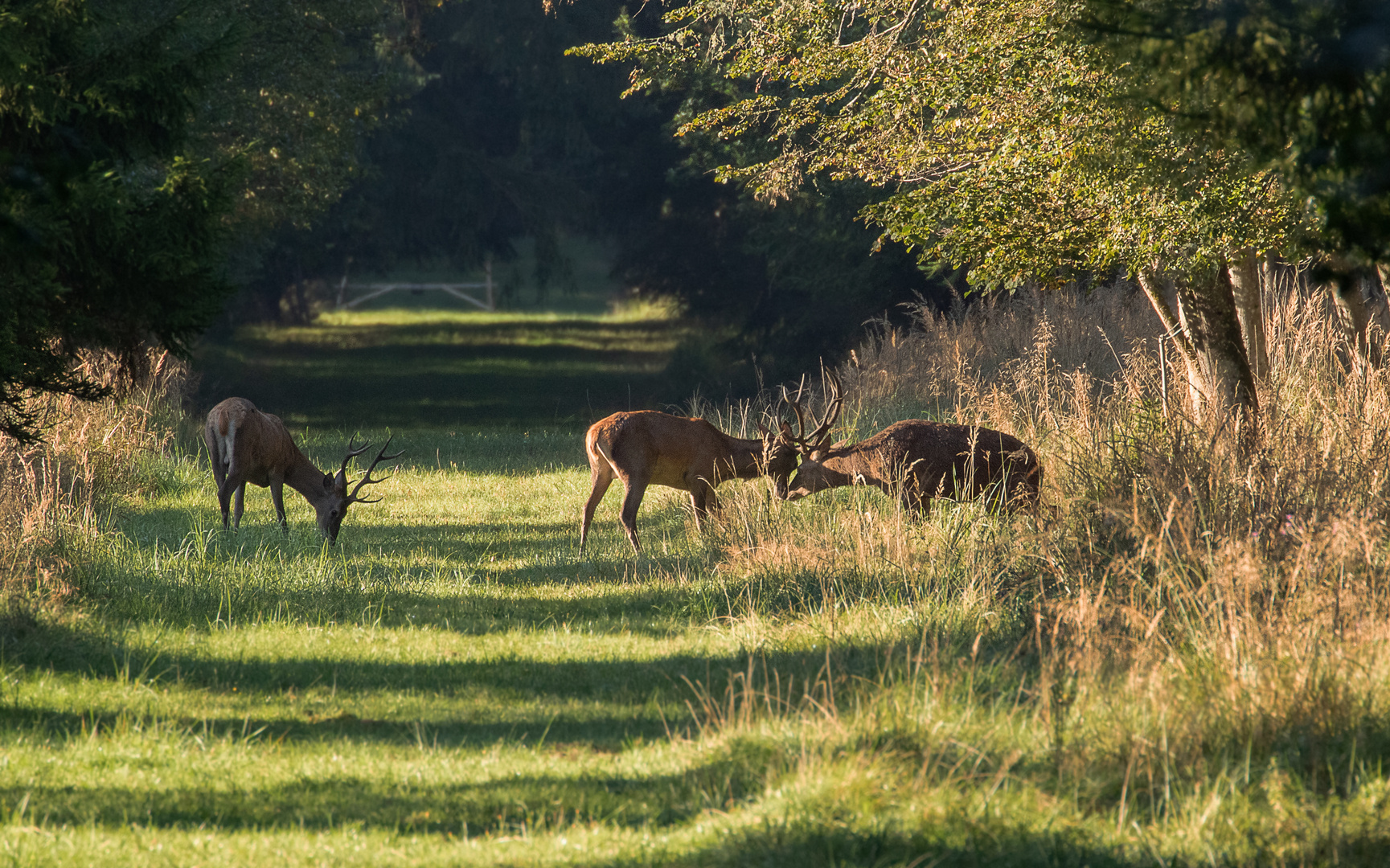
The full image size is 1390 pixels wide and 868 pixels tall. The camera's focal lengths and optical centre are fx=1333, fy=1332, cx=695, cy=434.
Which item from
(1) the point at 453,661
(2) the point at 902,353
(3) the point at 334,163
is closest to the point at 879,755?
(1) the point at 453,661

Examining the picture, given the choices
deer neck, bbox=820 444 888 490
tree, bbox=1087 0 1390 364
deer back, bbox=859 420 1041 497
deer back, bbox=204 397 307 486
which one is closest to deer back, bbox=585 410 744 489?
deer neck, bbox=820 444 888 490

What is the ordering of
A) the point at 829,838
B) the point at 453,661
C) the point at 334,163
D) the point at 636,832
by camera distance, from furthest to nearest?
the point at 334,163 → the point at 453,661 → the point at 636,832 → the point at 829,838

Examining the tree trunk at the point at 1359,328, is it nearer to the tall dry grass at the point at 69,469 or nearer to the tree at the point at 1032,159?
the tree at the point at 1032,159

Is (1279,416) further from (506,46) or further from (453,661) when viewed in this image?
(506,46)

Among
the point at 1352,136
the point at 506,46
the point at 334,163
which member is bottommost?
the point at 1352,136


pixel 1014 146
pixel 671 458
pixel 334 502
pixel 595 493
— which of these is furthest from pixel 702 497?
pixel 1014 146

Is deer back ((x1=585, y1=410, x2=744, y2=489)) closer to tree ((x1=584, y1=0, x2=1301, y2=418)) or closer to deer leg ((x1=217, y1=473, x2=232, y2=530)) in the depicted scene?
tree ((x1=584, y1=0, x2=1301, y2=418))

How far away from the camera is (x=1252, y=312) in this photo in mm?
11359

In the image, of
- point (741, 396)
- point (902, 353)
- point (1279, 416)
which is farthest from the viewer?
point (741, 396)

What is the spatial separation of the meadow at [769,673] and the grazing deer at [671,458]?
31 cm

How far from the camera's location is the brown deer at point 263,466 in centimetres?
1285

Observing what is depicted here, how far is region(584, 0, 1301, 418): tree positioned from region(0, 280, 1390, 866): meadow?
1.16m

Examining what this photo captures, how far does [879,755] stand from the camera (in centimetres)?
497

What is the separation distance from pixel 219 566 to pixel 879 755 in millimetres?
6220
